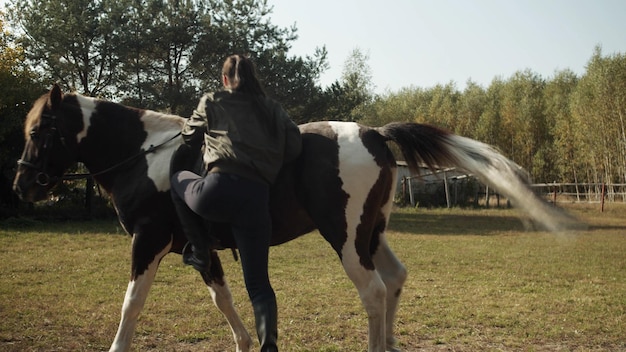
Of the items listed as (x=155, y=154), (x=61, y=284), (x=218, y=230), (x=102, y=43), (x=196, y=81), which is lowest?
(x=61, y=284)

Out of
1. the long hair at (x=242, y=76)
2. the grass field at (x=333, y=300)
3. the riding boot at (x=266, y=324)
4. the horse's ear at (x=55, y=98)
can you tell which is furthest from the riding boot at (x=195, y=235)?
the grass field at (x=333, y=300)

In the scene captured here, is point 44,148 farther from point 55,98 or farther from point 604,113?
point 604,113

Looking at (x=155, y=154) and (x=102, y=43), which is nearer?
(x=155, y=154)

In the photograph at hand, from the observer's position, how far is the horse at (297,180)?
3.98 m

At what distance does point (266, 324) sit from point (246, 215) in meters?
0.68

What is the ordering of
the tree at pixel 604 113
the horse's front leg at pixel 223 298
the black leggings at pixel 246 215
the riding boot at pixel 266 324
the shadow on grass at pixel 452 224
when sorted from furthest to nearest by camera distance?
the tree at pixel 604 113, the shadow on grass at pixel 452 224, the horse's front leg at pixel 223 298, the black leggings at pixel 246 215, the riding boot at pixel 266 324

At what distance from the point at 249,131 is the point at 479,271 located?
829cm

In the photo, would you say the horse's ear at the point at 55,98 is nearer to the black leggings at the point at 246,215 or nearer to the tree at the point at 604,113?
the black leggings at the point at 246,215

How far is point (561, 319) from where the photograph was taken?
6.55 m

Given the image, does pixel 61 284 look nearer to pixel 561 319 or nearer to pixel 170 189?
pixel 170 189

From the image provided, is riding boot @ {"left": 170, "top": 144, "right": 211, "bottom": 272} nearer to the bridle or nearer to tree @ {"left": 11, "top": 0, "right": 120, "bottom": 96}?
the bridle

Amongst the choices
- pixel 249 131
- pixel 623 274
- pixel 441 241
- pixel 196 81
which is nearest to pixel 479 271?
pixel 623 274

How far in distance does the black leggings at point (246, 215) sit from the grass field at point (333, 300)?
2101 millimetres

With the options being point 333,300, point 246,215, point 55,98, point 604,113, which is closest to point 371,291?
point 246,215
